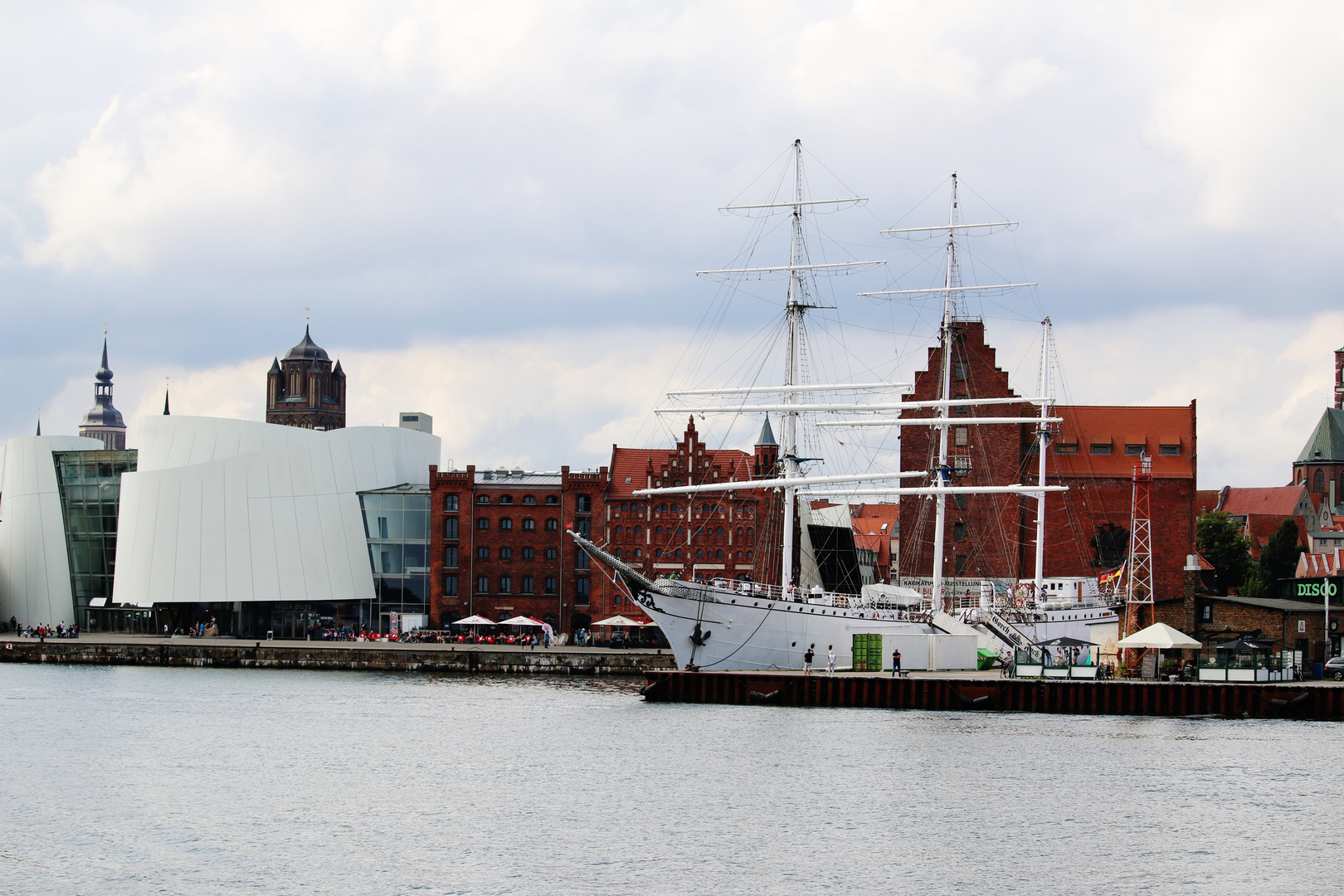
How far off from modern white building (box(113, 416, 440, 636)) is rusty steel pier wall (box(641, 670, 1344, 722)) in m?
45.1

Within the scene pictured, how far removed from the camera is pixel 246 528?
318ft

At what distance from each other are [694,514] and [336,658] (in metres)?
23.8

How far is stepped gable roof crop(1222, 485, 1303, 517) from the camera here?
522ft

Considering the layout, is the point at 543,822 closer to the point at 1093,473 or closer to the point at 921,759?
the point at 921,759

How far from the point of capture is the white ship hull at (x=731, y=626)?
6544 centimetres

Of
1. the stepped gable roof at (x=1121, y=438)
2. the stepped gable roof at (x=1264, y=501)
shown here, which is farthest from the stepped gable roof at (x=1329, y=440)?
the stepped gable roof at (x=1121, y=438)

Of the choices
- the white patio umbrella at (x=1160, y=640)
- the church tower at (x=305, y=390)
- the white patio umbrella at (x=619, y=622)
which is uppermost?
the church tower at (x=305, y=390)

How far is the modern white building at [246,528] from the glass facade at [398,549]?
38 cm

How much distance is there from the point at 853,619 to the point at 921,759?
22.4 metres

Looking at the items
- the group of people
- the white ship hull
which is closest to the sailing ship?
the white ship hull

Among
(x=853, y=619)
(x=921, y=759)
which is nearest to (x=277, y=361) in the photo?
(x=853, y=619)

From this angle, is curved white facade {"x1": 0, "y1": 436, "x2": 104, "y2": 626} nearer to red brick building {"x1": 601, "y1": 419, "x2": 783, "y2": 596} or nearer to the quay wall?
the quay wall

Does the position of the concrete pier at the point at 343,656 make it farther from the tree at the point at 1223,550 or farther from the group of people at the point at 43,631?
the tree at the point at 1223,550

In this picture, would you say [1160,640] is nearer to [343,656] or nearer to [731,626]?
[731,626]
